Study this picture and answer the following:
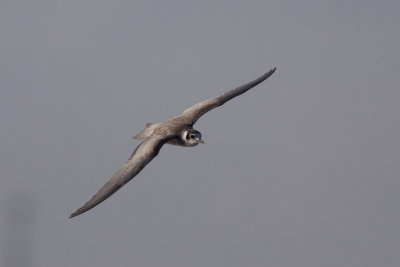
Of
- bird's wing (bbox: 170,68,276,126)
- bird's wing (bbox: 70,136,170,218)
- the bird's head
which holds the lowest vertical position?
bird's wing (bbox: 70,136,170,218)

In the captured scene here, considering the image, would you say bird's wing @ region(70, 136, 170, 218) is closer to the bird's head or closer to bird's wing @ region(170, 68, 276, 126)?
the bird's head

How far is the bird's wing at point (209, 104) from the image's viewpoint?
37.9 metres

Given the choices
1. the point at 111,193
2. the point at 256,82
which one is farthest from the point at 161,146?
the point at 256,82

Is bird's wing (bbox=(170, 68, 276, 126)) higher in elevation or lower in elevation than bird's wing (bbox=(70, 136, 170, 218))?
higher

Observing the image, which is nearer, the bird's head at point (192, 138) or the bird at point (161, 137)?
the bird at point (161, 137)

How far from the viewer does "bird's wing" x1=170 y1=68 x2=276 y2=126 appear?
37.9 metres

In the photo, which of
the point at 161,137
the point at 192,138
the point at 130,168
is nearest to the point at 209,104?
the point at 192,138

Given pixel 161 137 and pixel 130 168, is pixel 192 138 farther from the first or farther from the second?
pixel 130 168

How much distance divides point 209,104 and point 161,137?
5.99 meters

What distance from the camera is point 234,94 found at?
40125 mm

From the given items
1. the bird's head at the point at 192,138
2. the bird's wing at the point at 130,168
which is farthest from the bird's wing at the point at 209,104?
the bird's wing at the point at 130,168

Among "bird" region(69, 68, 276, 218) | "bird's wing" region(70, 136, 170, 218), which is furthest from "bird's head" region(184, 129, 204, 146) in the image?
"bird's wing" region(70, 136, 170, 218)

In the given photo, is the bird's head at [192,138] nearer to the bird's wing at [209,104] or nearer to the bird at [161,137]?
the bird at [161,137]

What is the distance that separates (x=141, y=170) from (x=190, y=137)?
4.54 metres
